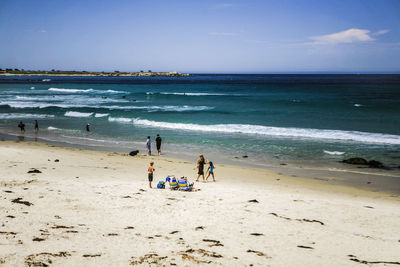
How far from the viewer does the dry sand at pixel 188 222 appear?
685 centimetres

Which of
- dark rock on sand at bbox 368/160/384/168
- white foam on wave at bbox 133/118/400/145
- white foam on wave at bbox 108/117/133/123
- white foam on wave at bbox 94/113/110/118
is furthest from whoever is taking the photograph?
white foam on wave at bbox 94/113/110/118

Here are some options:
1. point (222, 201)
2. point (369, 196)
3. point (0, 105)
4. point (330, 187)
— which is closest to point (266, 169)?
point (330, 187)

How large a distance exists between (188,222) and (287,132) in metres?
20.6

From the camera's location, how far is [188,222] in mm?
8844

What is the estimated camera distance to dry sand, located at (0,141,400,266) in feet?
22.5

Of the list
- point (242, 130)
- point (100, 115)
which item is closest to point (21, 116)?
point (100, 115)

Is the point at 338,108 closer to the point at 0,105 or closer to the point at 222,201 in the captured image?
the point at 222,201

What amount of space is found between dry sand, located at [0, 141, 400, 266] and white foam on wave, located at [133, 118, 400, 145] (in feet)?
40.2

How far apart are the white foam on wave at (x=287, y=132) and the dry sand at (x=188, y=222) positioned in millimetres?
12241

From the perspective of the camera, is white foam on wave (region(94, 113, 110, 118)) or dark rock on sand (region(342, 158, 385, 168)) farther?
white foam on wave (region(94, 113, 110, 118))

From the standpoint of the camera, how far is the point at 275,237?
26.4ft

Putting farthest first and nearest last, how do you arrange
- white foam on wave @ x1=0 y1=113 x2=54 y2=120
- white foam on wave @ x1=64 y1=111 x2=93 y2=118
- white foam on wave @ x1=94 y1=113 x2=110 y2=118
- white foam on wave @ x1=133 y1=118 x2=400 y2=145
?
white foam on wave @ x1=64 y1=111 x2=93 y2=118 < white foam on wave @ x1=94 y1=113 x2=110 y2=118 < white foam on wave @ x1=0 y1=113 x2=54 y2=120 < white foam on wave @ x1=133 y1=118 x2=400 y2=145

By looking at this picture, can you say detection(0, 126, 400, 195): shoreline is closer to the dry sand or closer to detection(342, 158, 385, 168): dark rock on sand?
detection(342, 158, 385, 168): dark rock on sand

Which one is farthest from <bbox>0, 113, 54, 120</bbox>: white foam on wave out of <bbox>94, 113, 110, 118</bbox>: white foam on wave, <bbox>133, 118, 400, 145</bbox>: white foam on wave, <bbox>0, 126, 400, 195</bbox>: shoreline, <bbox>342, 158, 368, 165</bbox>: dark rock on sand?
<bbox>342, 158, 368, 165</bbox>: dark rock on sand
